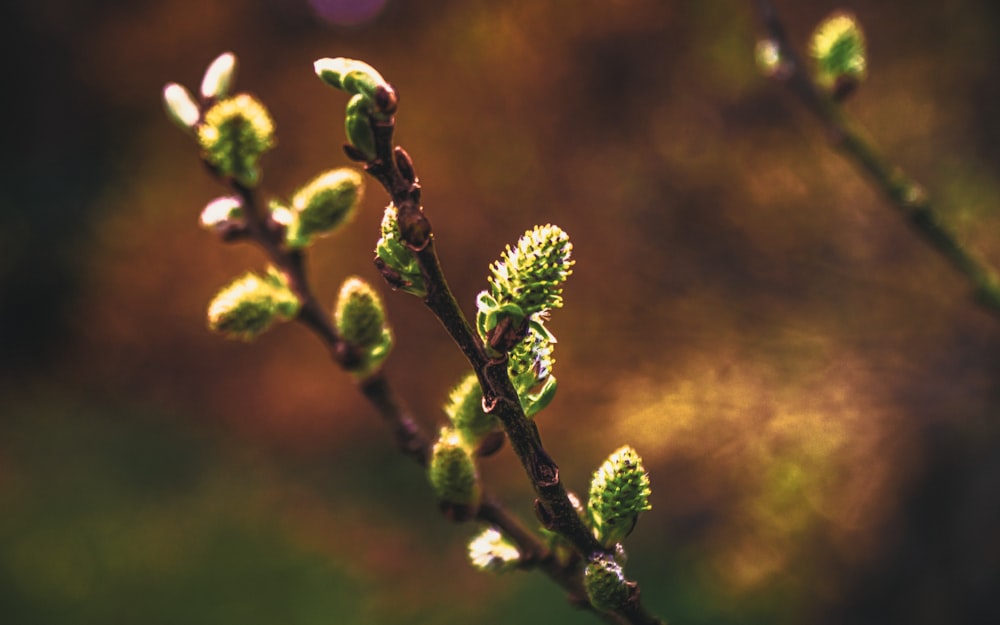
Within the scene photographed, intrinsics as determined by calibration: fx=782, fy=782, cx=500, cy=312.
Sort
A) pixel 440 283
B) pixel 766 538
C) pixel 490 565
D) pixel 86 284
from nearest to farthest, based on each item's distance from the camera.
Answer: pixel 440 283, pixel 490 565, pixel 766 538, pixel 86 284

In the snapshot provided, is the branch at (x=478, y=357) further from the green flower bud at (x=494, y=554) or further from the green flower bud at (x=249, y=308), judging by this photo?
the green flower bud at (x=249, y=308)

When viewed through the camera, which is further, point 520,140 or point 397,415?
point 520,140

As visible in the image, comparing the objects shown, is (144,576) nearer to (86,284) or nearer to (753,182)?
(86,284)

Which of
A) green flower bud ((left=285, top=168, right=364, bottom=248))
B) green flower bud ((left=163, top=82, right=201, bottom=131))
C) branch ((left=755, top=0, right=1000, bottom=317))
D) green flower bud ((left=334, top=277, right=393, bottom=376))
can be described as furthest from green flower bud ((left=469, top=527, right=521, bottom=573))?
branch ((left=755, top=0, right=1000, bottom=317))

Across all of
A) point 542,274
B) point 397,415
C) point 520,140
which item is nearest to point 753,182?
point 520,140

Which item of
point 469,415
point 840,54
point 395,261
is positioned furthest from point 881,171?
point 395,261

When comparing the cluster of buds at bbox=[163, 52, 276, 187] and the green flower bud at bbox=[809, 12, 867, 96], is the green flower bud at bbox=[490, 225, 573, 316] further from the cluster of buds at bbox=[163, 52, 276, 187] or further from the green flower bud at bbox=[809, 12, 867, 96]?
the green flower bud at bbox=[809, 12, 867, 96]
